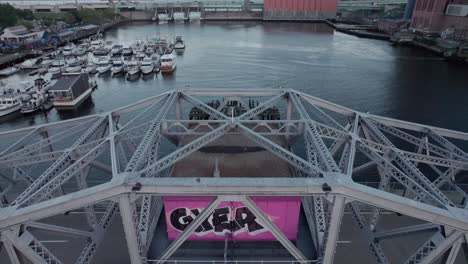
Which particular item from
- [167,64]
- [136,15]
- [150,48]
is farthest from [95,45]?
[136,15]

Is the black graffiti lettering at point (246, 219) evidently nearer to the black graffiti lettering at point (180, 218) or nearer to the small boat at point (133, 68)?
the black graffiti lettering at point (180, 218)

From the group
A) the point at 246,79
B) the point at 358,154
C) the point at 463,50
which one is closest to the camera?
the point at 358,154

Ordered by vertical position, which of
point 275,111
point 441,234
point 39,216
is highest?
point 39,216

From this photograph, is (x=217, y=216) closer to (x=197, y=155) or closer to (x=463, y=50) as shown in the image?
(x=197, y=155)

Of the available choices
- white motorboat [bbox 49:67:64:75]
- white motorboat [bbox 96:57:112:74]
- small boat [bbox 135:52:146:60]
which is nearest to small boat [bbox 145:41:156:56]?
small boat [bbox 135:52:146:60]

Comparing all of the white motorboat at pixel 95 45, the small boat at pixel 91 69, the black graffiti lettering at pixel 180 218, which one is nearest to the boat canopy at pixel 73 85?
the small boat at pixel 91 69

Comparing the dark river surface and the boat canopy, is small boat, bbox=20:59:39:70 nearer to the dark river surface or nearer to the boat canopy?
the dark river surface

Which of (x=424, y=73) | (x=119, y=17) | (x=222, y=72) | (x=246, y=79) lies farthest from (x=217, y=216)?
(x=119, y=17)
